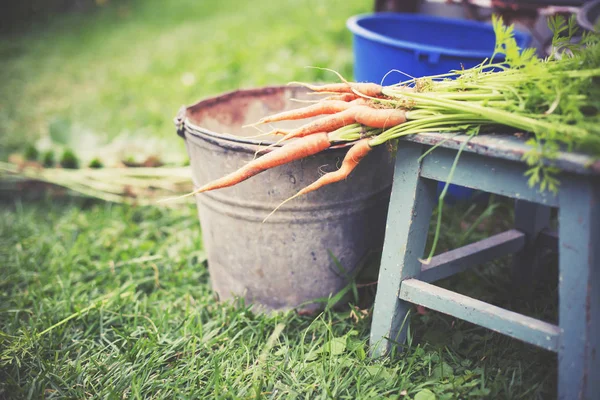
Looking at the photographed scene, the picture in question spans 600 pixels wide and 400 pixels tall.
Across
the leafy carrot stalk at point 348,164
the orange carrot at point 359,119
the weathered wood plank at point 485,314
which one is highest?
the orange carrot at point 359,119

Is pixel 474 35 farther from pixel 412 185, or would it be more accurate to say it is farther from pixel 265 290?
pixel 265 290

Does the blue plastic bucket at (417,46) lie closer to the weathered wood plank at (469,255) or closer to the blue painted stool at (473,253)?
the blue painted stool at (473,253)

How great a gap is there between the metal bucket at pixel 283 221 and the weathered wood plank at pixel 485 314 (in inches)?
14.5

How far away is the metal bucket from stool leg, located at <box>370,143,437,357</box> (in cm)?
27

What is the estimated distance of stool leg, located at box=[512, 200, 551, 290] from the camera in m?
1.88

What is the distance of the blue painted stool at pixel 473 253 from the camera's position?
1128 mm

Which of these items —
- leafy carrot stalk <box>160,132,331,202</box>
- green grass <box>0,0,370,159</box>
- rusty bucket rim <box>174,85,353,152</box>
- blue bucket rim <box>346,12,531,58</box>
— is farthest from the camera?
green grass <box>0,0,370,159</box>

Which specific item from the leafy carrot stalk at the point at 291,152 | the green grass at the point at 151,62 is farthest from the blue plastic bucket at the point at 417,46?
the green grass at the point at 151,62

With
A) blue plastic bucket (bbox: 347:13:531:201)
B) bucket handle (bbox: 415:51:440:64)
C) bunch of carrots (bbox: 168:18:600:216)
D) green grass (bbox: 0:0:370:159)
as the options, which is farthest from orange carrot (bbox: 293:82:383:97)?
green grass (bbox: 0:0:370:159)

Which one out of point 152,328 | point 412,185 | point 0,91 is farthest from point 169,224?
point 0,91

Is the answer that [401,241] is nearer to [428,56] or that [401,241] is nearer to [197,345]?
[197,345]

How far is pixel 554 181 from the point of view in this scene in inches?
43.0

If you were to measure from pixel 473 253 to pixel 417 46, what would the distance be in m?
1.04

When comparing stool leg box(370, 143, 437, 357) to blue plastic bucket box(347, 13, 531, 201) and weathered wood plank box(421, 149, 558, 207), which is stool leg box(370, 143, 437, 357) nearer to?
weathered wood plank box(421, 149, 558, 207)
